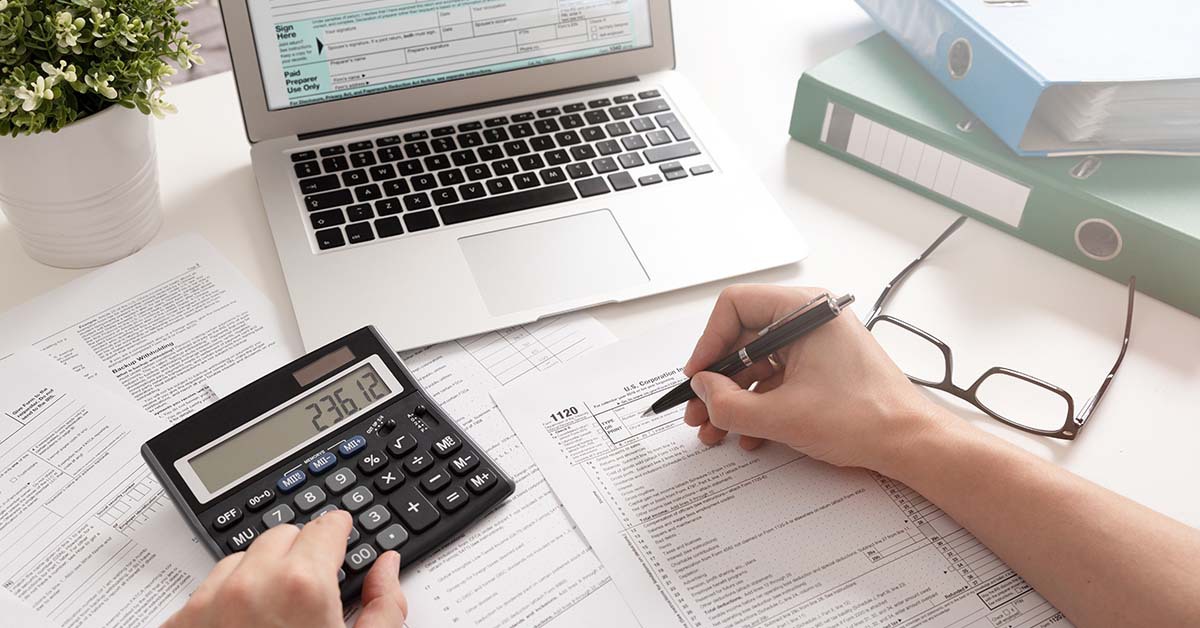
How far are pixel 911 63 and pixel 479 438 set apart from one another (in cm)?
59

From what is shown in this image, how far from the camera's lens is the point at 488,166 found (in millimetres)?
920

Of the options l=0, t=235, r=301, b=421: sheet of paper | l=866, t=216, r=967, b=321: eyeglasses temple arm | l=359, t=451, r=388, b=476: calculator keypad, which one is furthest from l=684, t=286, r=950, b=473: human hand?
l=0, t=235, r=301, b=421: sheet of paper

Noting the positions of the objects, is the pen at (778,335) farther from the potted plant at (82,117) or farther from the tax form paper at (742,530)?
the potted plant at (82,117)

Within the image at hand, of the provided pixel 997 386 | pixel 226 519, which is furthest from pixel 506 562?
pixel 997 386

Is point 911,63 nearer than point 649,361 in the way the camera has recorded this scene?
No

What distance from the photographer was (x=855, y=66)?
970 mm

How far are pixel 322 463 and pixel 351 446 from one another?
0.07ft

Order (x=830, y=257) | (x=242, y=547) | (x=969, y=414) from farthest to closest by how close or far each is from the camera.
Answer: (x=830, y=257), (x=969, y=414), (x=242, y=547)

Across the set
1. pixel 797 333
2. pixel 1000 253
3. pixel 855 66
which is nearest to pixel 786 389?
pixel 797 333

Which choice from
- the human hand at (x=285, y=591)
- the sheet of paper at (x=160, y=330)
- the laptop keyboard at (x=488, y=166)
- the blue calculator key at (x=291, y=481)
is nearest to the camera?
the human hand at (x=285, y=591)

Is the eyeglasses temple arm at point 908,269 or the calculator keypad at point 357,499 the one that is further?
the eyeglasses temple arm at point 908,269

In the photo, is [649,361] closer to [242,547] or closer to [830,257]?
[830,257]

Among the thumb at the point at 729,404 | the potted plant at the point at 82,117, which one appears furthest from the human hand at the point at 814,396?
the potted plant at the point at 82,117

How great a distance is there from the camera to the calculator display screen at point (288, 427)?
2.10 feet
